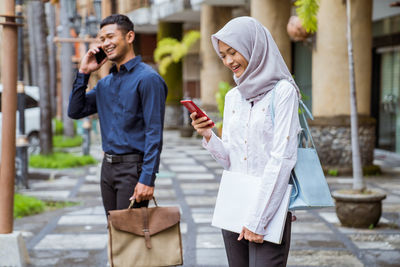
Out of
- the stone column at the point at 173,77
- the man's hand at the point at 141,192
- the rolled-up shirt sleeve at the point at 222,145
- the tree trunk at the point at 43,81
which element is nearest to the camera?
the rolled-up shirt sleeve at the point at 222,145

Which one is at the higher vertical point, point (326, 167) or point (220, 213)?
point (220, 213)

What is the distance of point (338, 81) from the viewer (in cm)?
1159

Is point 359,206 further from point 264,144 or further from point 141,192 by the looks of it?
point 264,144

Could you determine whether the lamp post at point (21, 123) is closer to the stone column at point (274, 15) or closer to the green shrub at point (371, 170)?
the stone column at point (274, 15)

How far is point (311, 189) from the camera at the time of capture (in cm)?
286

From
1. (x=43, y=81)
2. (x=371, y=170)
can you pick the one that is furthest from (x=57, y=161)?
(x=371, y=170)

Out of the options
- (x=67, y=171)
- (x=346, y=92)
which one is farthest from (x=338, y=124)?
(x=67, y=171)

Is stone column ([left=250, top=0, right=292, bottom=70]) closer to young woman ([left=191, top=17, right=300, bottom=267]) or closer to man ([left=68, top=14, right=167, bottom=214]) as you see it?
man ([left=68, top=14, right=167, bottom=214])

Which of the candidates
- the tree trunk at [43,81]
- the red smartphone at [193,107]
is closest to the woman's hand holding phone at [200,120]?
the red smartphone at [193,107]

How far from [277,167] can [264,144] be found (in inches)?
6.7

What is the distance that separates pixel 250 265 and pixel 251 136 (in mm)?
616

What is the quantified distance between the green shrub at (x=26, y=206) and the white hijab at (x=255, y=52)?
601cm

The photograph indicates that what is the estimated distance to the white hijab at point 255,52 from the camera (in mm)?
2850

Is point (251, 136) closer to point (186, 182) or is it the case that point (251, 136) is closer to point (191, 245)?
point (191, 245)
